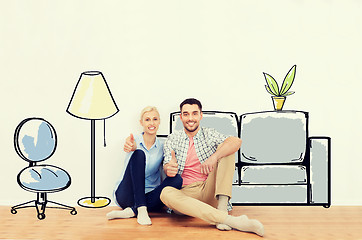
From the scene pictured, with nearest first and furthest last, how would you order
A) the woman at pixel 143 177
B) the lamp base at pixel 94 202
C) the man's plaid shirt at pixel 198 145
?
the woman at pixel 143 177 → the man's plaid shirt at pixel 198 145 → the lamp base at pixel 94 202

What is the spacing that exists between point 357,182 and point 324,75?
3.30ft

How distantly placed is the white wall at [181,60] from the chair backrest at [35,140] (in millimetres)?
114

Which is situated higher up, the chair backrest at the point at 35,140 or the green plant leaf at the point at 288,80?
the green plant leaf at the point at 288,80

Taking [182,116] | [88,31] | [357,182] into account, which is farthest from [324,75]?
[88,31]

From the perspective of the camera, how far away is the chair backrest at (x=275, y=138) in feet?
10.8

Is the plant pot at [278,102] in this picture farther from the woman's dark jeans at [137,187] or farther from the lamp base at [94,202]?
the lamp base at [94,202]

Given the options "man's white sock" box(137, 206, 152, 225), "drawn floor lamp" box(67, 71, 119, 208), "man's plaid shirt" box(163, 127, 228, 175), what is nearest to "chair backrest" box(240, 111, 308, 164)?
"man's plaid shirt" box(163, 127, 228, 175)

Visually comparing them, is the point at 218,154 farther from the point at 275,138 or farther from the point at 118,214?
the point at 118,214

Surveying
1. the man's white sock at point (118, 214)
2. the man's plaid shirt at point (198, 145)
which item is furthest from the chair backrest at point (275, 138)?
the man's white sock at point (118, 214)

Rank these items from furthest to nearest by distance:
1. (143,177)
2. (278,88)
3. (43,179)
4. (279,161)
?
1. (278,88)
2. (279,161)
3. (43,179)
4. (143,177)

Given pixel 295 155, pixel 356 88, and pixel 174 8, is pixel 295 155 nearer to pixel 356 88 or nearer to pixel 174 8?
pixel 356 88

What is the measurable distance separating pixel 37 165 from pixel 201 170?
1.45m

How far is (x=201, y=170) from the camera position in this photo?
9.62ft

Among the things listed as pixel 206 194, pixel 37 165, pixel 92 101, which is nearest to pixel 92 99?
pixel 92 101
